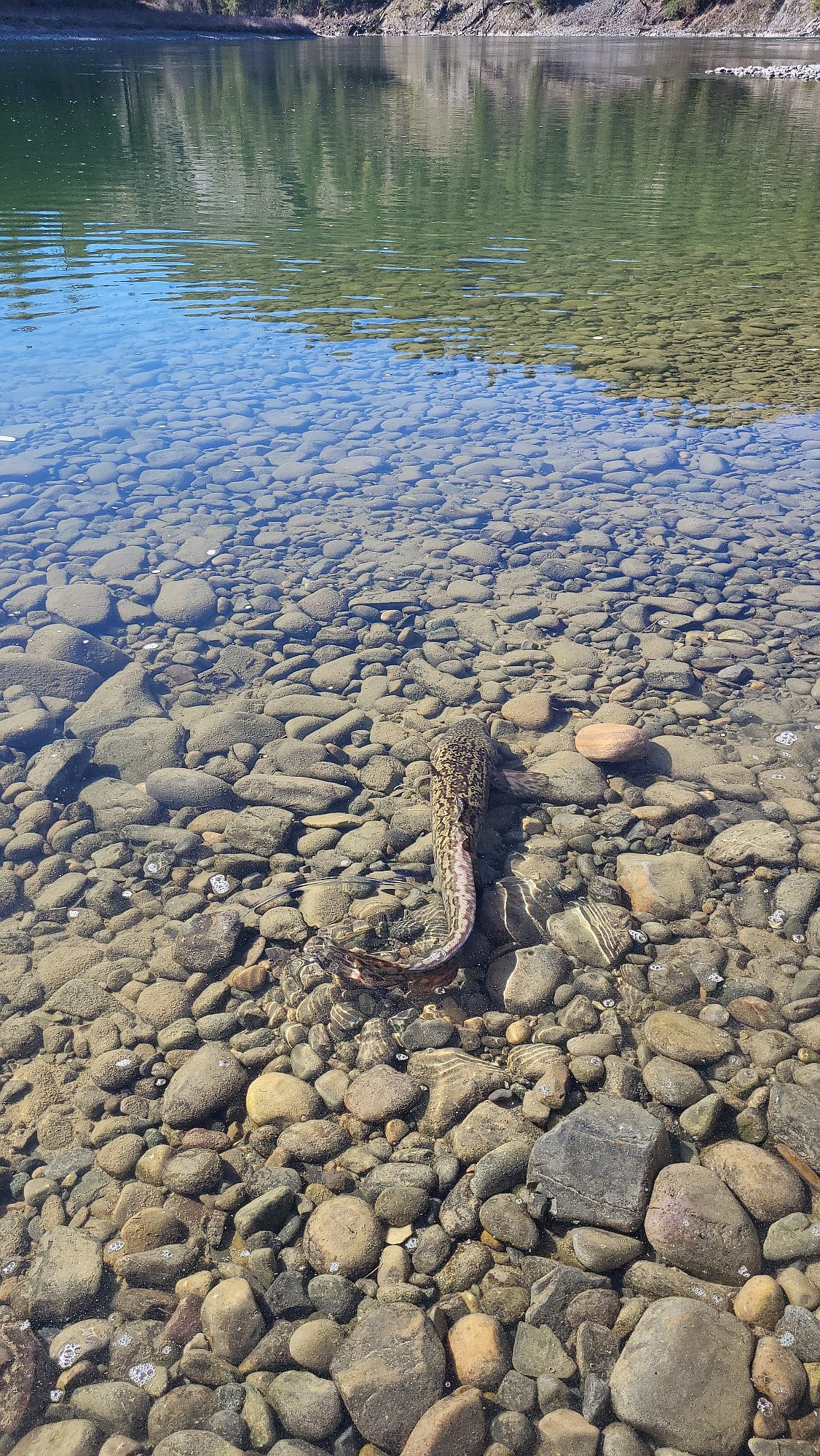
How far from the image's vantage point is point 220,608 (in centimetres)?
823

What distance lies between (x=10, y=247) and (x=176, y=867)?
72.5ft

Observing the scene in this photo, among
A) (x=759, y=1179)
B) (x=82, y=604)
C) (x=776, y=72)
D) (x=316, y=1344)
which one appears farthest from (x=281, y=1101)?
(x=776, y=72)

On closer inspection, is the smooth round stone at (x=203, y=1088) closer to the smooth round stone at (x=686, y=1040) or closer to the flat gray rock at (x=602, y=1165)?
the flat gray rock at (x=602, y=1165)

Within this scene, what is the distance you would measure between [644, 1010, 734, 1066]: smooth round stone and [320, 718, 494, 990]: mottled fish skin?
41.3 inches

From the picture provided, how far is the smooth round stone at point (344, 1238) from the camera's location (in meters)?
3.37

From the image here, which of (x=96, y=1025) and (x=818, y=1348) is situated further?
(x=96, y=1025)

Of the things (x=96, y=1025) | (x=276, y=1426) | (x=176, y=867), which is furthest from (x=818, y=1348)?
(x=176, y=867)

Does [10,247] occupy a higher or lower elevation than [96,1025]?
higher

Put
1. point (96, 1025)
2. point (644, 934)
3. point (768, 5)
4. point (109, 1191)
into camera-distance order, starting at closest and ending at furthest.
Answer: point (109, 1191), point (96, 1025), point (644, 934), point (768, 5)

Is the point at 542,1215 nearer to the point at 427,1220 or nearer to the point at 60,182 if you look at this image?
the point at 427,1220

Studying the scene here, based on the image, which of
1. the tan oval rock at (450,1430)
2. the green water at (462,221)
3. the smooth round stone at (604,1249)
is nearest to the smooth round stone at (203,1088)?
the tan oval rock at (450,1430)

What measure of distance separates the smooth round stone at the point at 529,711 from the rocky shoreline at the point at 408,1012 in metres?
0.03

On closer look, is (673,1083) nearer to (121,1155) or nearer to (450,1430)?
(450,1430)

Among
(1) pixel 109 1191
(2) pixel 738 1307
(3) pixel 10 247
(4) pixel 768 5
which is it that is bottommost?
(1) pixel 109 1191
